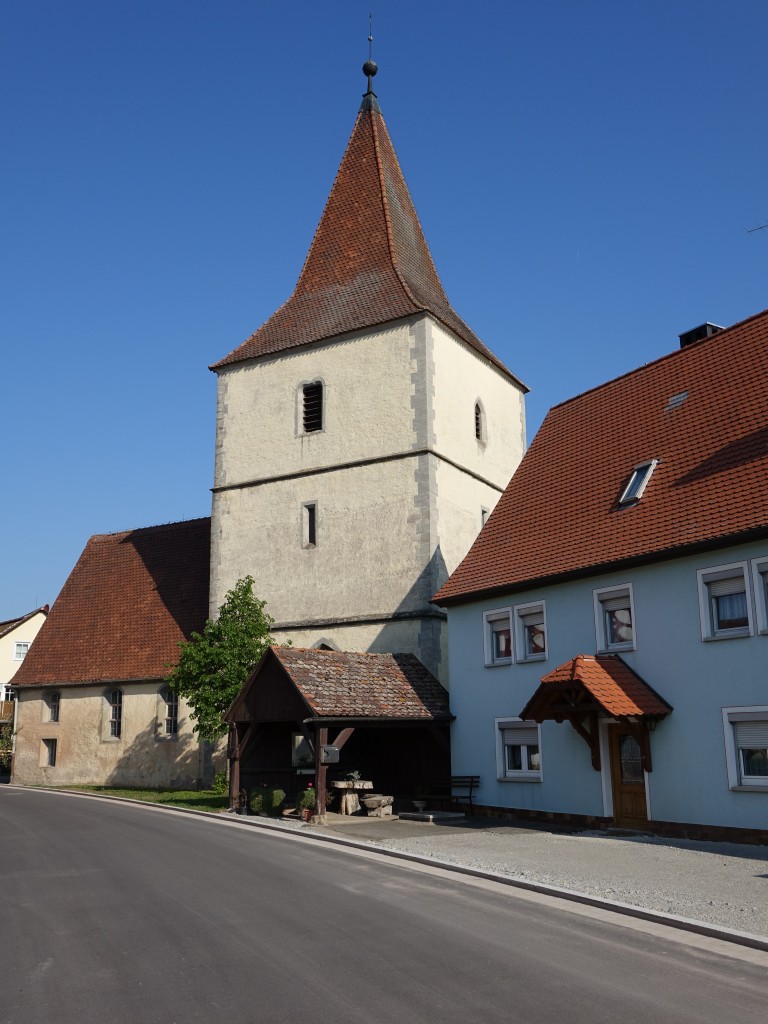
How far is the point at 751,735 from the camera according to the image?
15.9 m

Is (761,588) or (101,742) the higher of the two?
(761,588)

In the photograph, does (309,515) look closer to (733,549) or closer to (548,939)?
(733,549)

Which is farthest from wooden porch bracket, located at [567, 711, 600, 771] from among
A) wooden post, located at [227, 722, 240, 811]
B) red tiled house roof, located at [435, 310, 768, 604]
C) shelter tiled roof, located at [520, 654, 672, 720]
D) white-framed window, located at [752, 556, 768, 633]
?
wooden post, located at [227, 722, 240, 811]

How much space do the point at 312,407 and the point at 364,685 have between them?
10676 millimetres

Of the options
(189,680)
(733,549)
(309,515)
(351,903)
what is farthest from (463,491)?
(351,903)

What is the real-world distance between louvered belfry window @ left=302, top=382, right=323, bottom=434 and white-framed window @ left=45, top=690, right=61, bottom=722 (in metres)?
13.6

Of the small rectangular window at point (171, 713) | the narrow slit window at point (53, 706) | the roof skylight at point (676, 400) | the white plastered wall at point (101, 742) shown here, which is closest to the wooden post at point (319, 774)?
the roof skylight at point (676, 400)

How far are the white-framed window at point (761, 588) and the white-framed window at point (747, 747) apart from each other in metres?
1.35

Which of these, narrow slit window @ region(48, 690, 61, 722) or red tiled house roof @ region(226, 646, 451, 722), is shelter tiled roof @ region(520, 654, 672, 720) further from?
narrow slit window @ region(48, 690, 61, 722)

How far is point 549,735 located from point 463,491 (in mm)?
10212

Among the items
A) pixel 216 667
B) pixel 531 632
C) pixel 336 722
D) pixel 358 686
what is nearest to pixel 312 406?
pixel 216 667

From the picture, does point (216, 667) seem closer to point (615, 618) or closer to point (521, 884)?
point (615, 618)

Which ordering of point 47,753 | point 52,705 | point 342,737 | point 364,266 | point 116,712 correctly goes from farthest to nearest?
point 52,705
point 47,753
point 116,712
point 364,266
point 342,737

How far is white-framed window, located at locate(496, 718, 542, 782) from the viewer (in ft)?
66.8
